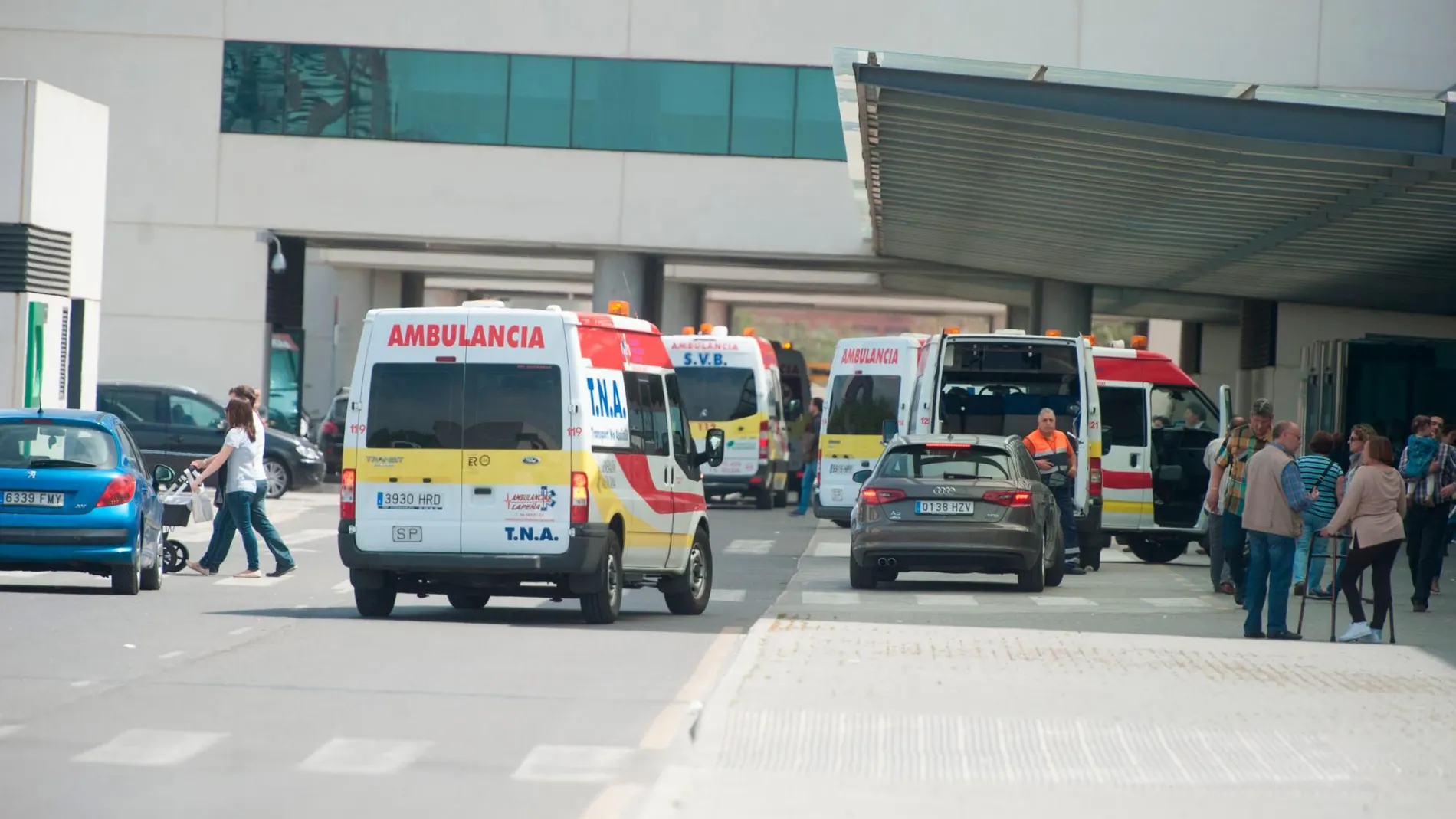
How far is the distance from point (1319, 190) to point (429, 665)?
1333 cm

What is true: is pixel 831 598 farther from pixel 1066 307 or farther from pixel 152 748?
pixel 1066 307

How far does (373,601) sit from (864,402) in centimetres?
1664

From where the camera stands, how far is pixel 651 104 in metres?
39.1

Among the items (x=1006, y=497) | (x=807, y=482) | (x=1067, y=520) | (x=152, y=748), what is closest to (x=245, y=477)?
(x=1006, y=497)

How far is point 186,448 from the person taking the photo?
30656 mm

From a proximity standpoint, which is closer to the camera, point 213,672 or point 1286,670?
point 213,672

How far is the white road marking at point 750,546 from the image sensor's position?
25000 mm

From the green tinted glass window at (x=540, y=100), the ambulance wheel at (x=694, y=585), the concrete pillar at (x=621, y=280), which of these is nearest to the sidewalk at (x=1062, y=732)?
the ambulance wheel at (x=694, y=585)

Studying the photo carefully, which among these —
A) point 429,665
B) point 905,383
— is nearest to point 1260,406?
point 429,665

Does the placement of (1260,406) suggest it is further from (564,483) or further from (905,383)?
(905,383)

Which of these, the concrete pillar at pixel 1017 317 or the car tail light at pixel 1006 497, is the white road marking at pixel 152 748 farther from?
the concrete pillar at pixel 1017 317

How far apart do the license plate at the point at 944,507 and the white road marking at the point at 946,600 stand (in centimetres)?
77

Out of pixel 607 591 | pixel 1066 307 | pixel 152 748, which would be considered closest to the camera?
pixel 152 748

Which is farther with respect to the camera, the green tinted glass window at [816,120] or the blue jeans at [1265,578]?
the green tinted glass window at [816,120]
